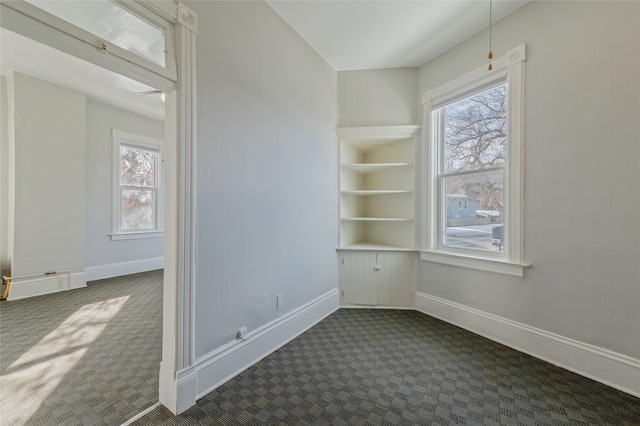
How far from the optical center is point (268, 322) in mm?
2234

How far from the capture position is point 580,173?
196 centimetres

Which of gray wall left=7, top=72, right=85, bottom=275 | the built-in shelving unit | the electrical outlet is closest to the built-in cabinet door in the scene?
the built-in shelving unit

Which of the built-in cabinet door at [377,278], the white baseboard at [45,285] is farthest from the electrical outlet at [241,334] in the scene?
the white baseboard at [45,285]

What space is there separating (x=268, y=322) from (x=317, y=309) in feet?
2.52

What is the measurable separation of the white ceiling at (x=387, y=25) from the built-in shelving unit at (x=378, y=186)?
0.82m

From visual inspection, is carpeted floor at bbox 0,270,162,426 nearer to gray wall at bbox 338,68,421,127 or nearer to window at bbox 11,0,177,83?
window at bbox 11,0,177,83

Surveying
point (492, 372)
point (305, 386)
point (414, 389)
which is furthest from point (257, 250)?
point (492, 372)

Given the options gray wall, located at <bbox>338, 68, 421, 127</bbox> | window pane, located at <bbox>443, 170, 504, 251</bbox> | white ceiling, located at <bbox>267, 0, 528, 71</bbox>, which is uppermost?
white ceiling, located at <bbox>267, 0, 528, 71</bbox>

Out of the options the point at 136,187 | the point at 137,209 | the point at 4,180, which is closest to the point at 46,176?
the point at 4,180

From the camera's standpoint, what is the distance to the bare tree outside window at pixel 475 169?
8.21 feet

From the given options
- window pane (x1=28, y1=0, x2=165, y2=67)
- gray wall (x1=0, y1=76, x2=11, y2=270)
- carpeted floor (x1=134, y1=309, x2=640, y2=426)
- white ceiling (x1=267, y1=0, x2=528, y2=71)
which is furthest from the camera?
gray wall (x1=0, y1=76, x2=11, y2=270)

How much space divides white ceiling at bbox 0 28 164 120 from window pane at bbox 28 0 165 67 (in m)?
2.05

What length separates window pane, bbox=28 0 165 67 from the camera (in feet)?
4.37

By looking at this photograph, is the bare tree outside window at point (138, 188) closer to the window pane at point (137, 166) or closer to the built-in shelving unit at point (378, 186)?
the window pane at point (137, 166)
